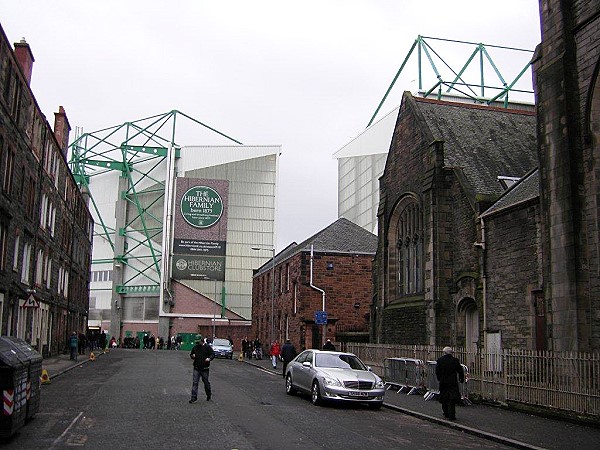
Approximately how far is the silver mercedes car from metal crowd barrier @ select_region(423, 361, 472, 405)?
2.27 m

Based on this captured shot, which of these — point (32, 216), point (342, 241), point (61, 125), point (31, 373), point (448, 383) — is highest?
point (61, 125)

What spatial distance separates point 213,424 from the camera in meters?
12.2

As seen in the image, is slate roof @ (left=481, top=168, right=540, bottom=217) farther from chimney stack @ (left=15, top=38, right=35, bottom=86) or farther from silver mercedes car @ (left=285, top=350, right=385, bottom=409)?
chimney stack @ (left=15, top=38, right=35, bottom=86)

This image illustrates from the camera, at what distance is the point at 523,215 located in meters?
19.2

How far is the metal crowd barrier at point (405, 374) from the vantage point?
19.8 m

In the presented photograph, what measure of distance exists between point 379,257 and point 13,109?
16.8 meters

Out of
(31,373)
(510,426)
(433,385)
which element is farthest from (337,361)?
(31,373)

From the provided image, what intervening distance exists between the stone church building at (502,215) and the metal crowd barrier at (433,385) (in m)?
2.50

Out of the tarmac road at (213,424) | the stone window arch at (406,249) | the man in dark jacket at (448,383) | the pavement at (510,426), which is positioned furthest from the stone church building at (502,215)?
the tarmac road at (213,424)

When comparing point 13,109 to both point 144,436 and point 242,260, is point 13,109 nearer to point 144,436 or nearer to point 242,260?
point 144,436

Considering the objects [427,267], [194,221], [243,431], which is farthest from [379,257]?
[194,221]

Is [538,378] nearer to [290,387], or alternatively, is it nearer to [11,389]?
[290,387]

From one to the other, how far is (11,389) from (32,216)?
2229 cm

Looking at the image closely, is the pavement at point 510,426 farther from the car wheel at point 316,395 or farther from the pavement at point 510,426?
the car wheel at point 316,395
